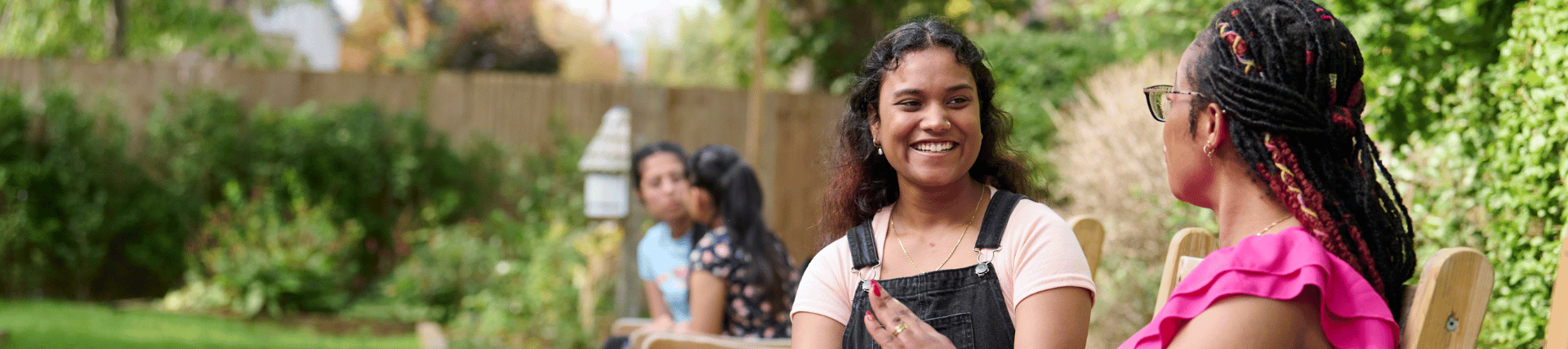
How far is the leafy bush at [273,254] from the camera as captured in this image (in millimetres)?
7277

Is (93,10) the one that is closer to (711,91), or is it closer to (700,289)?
(711,91)

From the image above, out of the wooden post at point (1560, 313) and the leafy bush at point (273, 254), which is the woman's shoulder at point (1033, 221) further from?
the leafy bush at point (273, 254)

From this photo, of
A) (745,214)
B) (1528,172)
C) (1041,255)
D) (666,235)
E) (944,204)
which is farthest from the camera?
(666,235)

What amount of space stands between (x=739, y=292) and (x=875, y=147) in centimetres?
175

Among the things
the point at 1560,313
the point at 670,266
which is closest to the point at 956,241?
the point at 1560,313

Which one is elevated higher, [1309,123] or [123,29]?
[1309,123]

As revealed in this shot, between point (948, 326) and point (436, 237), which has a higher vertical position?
point (948, 326)

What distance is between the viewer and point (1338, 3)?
3.01m

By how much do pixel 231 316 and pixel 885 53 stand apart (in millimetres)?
6940

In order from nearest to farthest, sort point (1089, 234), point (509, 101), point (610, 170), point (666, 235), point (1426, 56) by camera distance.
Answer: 1. point (1089, 234)
2. point (1426, 56)
3. point (666, 235)
4. point (610, 170)
5. point (509, 101)

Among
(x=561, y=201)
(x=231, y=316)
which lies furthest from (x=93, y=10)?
(x=561, y=201)

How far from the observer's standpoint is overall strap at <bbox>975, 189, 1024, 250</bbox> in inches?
63.9

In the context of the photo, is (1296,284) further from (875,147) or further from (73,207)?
(73,207)

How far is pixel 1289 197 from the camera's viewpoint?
1.32 m
